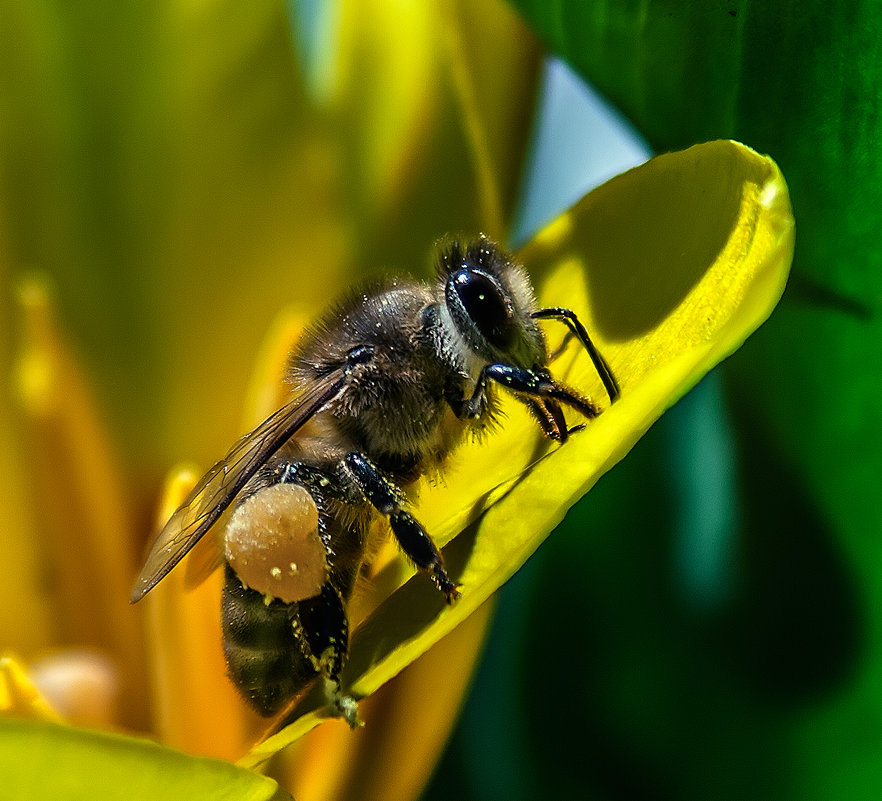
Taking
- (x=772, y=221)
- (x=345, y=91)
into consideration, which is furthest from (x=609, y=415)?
(x=345, y=91)

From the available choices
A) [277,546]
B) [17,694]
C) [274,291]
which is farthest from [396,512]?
[274,291]

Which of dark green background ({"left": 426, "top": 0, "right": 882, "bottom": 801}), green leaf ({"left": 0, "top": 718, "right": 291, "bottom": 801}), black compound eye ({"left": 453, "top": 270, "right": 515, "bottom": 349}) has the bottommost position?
dark green background ({"left": 426, "top": 0, "right": 882, "bottom": 801})

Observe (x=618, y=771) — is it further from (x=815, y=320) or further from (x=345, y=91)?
(x=345, y=91)

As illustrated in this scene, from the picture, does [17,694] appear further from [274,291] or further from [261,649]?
[274,291]

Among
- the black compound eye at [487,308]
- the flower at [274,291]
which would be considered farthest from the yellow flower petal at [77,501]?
the black compound eye at [487,308]

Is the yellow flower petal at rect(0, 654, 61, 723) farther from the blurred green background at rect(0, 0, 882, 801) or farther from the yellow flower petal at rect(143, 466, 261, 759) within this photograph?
→ the blurred green background at rect(0, 0, 882, 801)

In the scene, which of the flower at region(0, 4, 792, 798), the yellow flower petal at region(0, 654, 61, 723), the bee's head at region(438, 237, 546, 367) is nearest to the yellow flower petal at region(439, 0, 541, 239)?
the flower at region(0, 4, 792, 798)
